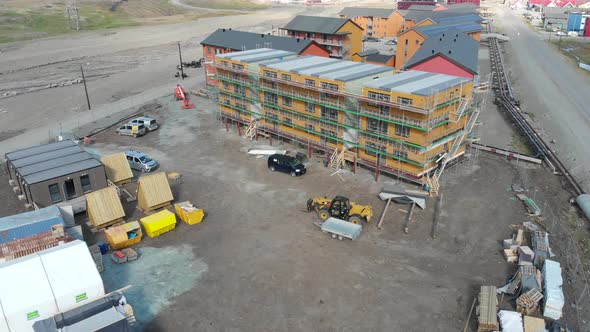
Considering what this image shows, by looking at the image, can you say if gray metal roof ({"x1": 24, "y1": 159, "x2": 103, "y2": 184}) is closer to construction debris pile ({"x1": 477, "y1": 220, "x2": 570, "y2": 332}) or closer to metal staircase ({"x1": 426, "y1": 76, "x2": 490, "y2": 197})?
metal staircase ({"x1": 426, "y1": 76, "x2": 490, "y2": 197})

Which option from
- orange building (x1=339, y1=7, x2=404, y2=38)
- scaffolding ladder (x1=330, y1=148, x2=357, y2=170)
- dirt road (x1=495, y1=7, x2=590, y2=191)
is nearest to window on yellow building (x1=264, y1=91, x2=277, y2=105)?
scaffolding ladder (x1=330, y1=148, x2=357, y2=170)

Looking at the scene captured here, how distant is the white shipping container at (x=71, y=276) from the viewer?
21.3 metres

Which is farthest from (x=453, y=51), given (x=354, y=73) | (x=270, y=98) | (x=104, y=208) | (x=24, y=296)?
(x=24, y=296)

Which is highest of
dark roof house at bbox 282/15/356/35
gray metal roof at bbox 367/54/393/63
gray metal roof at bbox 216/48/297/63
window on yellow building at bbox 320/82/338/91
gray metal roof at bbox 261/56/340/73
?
dark roof house at bbox 282/15/356/35

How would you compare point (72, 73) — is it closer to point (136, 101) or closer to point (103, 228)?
point (136, 101)

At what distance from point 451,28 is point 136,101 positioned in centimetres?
6267

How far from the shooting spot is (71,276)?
21.8m

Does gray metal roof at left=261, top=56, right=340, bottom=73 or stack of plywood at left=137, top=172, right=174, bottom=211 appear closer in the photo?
stack of plywood at left=137, top=172, right=174, bottom=211

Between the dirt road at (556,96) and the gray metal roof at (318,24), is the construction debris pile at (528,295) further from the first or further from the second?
the gray metal roof at (318,24)

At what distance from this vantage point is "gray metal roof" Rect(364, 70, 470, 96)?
36.2 m

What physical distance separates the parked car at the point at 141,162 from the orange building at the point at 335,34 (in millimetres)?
47620

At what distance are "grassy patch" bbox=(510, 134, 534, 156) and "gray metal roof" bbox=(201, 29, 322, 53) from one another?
102 feet

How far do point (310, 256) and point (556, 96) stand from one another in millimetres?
56766

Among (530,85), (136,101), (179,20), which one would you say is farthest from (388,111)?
(179,20)
